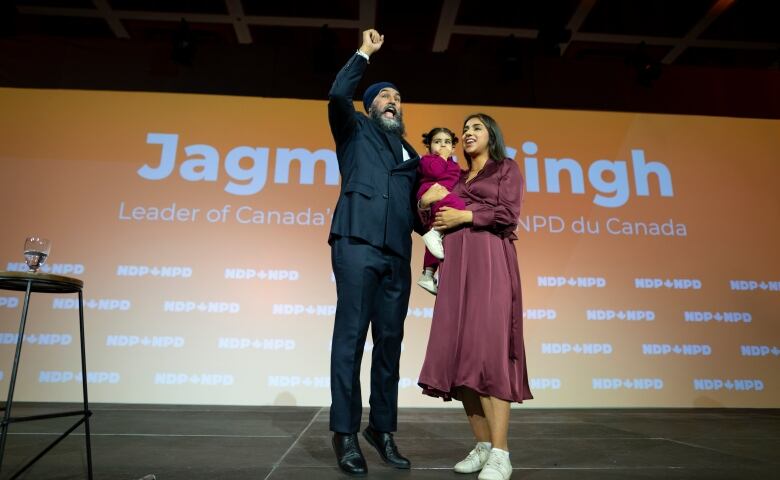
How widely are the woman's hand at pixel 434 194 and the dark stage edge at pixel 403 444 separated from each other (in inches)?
37.3

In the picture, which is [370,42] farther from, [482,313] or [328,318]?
[328,318]

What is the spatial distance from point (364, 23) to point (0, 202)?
11.8 ft

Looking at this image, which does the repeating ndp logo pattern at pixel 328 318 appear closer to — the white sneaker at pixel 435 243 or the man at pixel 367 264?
the man at pixel 367 264

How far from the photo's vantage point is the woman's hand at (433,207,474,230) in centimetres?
174

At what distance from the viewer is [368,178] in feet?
6.27

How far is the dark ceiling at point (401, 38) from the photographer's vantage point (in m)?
4.45

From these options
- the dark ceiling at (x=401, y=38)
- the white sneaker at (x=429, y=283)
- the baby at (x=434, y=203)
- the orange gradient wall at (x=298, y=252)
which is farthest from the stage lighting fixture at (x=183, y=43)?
the white sneaker at (x=429, y=283)

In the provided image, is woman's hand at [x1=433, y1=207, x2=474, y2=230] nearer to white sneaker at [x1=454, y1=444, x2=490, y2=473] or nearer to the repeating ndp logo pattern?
white sneaker at [x1=454, y1=444, x2=490, y2=473]

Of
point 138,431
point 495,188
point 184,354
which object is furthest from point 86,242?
point 495,188

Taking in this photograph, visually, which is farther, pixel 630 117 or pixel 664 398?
pixel 630 117

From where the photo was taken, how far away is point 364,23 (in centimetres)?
514

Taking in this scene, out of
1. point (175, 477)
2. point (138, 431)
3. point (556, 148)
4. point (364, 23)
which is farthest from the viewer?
point (364, 23)

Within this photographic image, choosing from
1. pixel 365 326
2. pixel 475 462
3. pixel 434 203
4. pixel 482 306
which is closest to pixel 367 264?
pixel 365 326

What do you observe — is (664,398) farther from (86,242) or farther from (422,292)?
(86,242)
